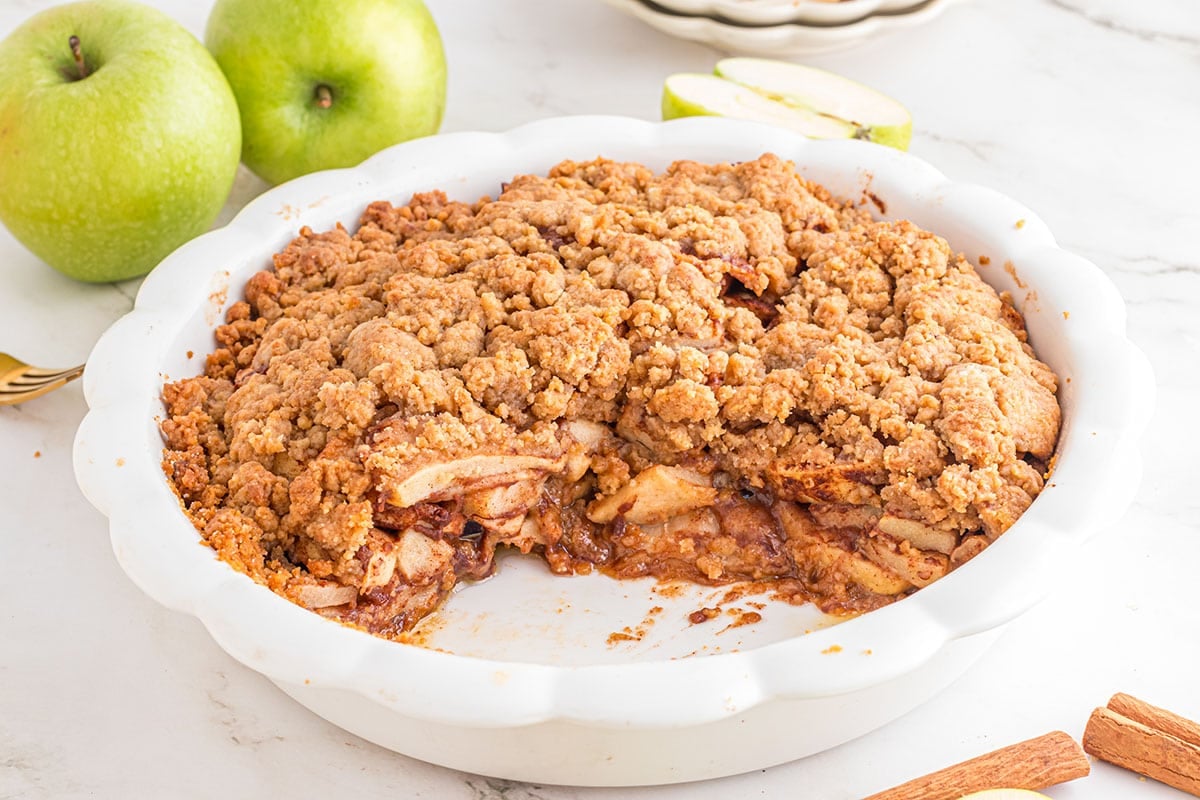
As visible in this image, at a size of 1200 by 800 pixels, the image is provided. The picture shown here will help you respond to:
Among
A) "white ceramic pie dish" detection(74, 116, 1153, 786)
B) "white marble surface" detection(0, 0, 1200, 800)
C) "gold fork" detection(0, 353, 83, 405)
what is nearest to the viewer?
"white ceramic pie dish" detection(74, 116, 1153, 786)

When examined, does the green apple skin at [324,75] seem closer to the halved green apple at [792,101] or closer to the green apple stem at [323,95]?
the green apple stem at [323,95]

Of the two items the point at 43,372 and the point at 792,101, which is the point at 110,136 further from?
the point at 792,101

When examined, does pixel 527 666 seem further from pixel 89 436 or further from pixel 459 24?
pixel 459 24

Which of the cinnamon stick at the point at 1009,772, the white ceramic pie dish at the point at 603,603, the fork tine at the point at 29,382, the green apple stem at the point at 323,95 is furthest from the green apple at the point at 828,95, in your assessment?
the fork tine at the point at 29,382

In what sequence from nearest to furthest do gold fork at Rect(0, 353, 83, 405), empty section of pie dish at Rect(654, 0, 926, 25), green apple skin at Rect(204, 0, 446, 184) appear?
gold fork at Rect(0, 353, 83, 405)
green apple skin at Rect(204, 0, 446, 184)
empty section of pie dish at Rect(654, 0, 926, 25)

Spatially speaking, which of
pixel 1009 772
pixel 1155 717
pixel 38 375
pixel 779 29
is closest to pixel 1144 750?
pixel 1155 717

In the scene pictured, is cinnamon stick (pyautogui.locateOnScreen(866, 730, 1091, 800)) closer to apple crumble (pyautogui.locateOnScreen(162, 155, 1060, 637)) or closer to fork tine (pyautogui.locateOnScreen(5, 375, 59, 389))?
apple crumble (pyautogui.locateOnScreen(162, 155, 1060, 637))

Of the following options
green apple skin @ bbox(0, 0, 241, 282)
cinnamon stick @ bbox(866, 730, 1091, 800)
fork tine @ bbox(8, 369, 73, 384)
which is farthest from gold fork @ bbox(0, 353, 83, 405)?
cinnamon stick @ bbox(866, 730, 1091, 800)
